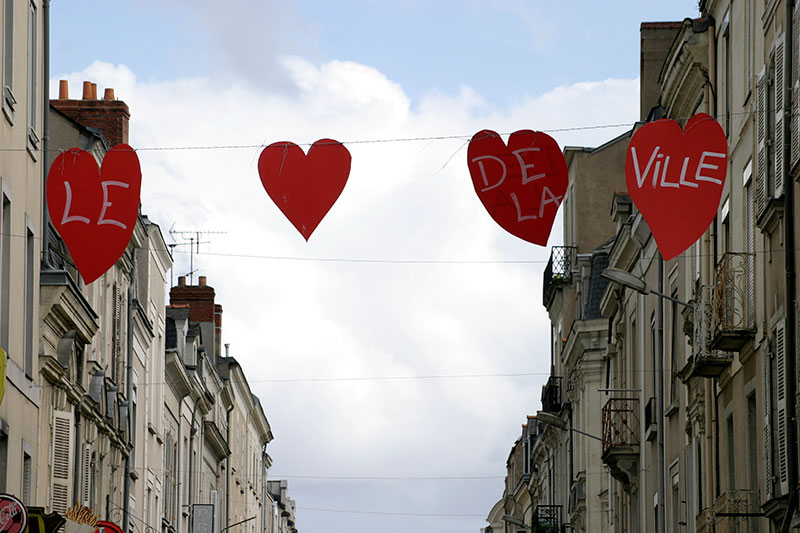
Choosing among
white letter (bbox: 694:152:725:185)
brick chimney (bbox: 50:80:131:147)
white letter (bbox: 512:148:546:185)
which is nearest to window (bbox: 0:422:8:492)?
white letter (bbox: 512:148:546:185)

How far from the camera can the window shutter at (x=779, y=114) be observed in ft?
69.4

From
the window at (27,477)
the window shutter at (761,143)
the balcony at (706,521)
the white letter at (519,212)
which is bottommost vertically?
the balcony at (706,521)

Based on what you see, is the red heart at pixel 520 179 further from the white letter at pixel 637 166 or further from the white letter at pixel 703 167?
the white letter at pixel 703 167

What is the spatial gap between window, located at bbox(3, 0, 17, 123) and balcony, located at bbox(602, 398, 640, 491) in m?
15.7

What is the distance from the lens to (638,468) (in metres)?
36.4

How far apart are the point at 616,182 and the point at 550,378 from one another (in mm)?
9944

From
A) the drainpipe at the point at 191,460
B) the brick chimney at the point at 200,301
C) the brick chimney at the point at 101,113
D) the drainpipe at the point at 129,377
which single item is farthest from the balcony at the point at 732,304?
the brick chimney at the point at 200,301

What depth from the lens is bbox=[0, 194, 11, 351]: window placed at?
2514cm

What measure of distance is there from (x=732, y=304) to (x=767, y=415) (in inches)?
77.3

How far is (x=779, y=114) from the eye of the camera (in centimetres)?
2128

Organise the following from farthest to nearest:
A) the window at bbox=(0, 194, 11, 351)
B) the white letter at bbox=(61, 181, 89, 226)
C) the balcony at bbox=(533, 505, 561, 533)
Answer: the balcony at bbox=(533, 505, 561, 533), the window at bbox=(0, 194, 11, 351), the white letter at bbox=(61, 181, 89, 226)

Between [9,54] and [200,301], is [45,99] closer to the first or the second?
[9,54]

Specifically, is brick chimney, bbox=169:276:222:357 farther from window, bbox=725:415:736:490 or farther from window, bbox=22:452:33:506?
window, bbox=725:415:736:490

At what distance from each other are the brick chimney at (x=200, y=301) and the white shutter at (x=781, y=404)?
46065mm
